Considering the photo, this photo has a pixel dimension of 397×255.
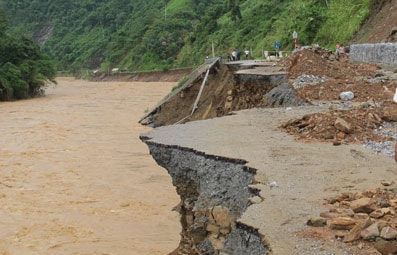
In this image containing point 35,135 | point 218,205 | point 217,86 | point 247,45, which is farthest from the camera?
point 247,45

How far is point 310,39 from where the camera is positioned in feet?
104

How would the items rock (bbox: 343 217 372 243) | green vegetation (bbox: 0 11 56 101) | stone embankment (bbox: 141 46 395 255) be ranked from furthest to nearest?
green vegetation (bbox: 0 11 56 101), stone embankment (bbox: 141 46 395 255), rock (bbox: 343 217 372 243)

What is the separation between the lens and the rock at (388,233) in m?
4.28

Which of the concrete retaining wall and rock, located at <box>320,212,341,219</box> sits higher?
the concrete retaining wall

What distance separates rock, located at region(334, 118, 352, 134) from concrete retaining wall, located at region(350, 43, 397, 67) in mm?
7965

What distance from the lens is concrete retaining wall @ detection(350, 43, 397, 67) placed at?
16.0 m

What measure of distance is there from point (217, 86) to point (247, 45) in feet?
96.1

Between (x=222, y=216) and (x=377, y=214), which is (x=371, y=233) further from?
(x=222, y=216)

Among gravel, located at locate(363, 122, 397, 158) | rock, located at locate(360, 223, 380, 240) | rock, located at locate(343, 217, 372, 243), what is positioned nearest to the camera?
rock, located at locate(360, 223, 380, 240)

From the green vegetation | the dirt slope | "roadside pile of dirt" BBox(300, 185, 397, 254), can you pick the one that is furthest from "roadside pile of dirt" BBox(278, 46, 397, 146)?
the green vegetation

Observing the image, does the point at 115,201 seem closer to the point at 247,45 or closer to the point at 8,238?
Result: the point at 8,238

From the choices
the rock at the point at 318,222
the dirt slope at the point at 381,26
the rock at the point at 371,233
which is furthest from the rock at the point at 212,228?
the dirt slope at the point at 381,26

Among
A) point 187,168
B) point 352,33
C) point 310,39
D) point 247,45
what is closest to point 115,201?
point 187,168

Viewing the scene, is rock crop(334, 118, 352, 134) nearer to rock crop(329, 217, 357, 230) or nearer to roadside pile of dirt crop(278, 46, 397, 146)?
roadside pile of dirt crop(278, 46, 397, 146)
